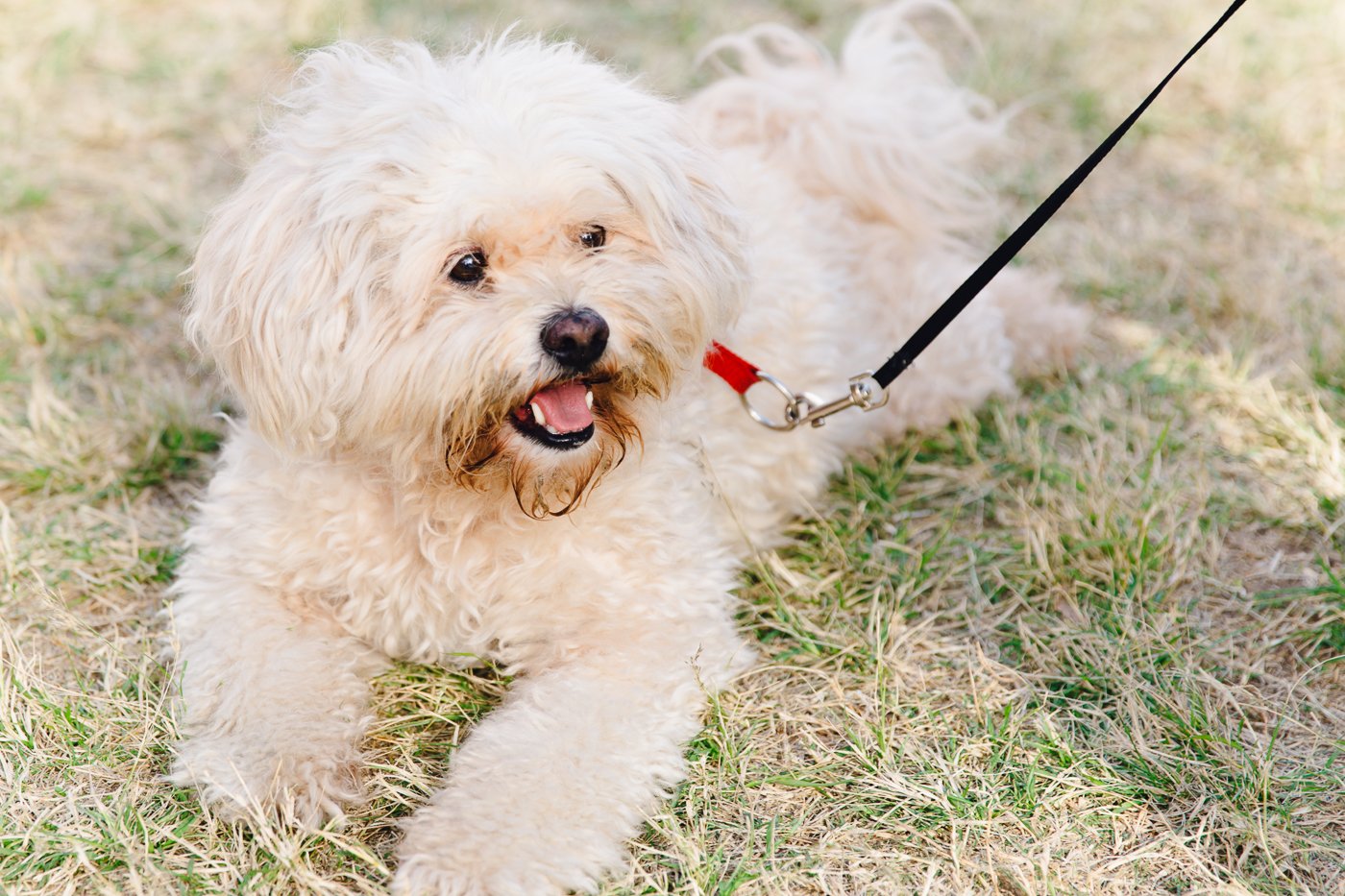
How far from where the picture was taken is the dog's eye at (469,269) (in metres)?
2.08

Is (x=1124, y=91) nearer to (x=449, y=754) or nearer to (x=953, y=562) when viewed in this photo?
(x=953, y=562)

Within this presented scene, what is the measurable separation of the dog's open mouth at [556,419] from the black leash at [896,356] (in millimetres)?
497

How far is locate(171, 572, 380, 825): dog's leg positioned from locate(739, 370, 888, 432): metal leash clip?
1016 mm

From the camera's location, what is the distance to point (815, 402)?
107 inches

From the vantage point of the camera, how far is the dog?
202cm

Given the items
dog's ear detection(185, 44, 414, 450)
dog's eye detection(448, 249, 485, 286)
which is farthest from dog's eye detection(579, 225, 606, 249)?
dog's ear detection(185, 44, 414, 450)

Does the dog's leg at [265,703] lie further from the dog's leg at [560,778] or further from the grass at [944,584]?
the dog's leg at [560,778]

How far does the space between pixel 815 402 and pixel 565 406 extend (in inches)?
30.3

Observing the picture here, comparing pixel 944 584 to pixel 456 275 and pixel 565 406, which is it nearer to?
pixel 565 406

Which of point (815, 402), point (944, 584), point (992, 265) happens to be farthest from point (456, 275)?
point (944, 584)

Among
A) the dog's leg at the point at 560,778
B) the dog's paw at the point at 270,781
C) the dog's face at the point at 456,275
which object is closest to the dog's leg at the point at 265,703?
the dog's paw at the point at 270,781

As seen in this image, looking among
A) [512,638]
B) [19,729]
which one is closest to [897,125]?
[512,638]

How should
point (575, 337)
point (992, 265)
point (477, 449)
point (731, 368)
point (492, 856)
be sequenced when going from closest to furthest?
point (492, 856) < point (575, 337) < point (477, 449) < point (992, 265) < point (731, 368)

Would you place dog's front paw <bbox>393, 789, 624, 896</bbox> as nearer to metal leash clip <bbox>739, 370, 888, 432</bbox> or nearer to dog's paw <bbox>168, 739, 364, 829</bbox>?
dog's paw <bbox>168, 739, 364, 829</bbox>
